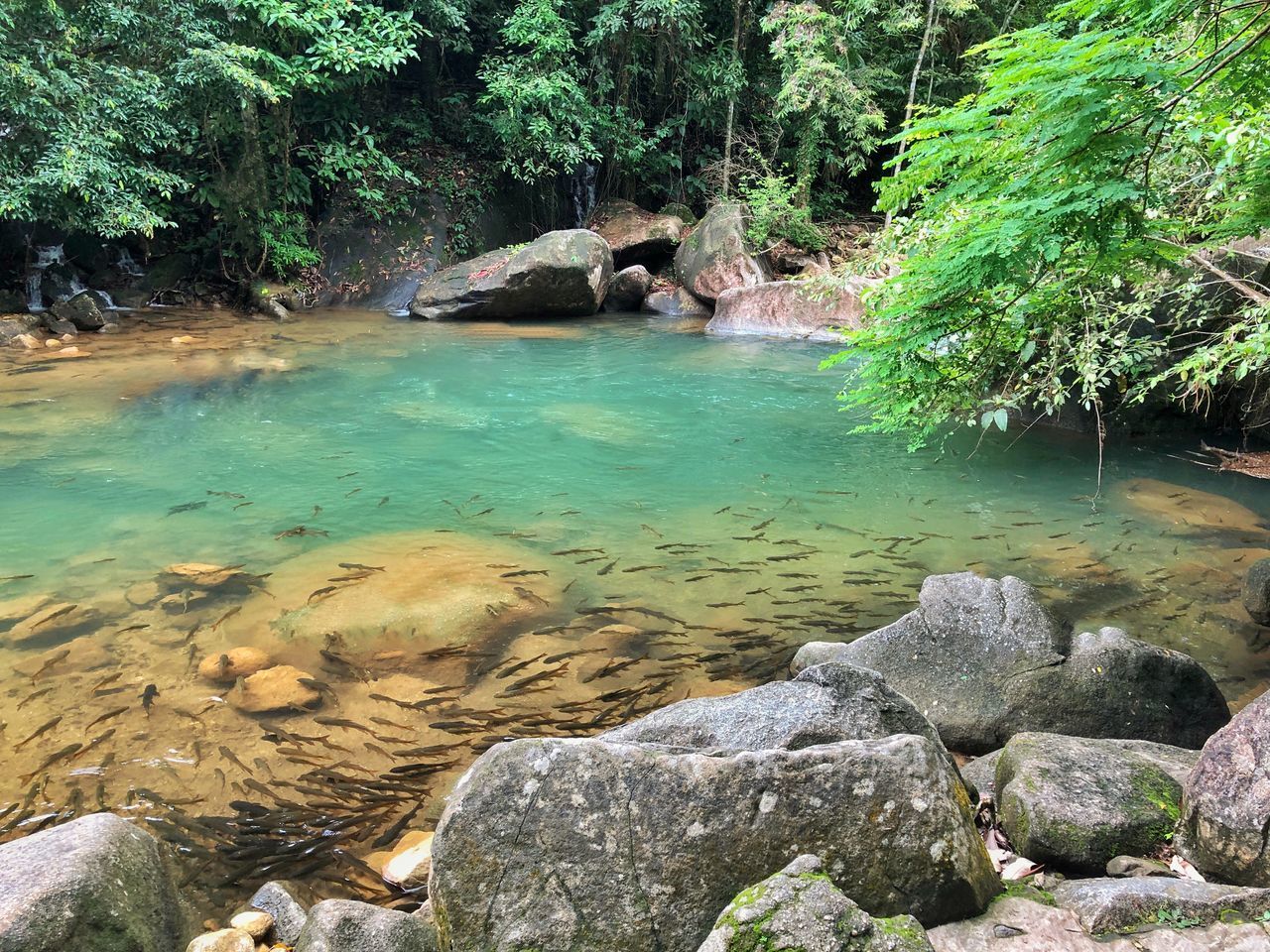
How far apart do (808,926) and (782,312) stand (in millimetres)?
15203

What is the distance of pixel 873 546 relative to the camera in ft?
22.2

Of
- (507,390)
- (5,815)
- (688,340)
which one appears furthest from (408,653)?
(688,340)

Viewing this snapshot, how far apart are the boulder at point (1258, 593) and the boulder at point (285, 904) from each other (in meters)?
5.94

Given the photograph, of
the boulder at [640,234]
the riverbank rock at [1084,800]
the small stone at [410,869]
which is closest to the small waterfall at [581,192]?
the boulder at [640,234]

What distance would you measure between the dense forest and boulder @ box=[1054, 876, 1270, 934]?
2257mm

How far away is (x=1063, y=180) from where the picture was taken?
3256mm

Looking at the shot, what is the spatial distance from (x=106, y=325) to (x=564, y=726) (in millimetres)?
14512

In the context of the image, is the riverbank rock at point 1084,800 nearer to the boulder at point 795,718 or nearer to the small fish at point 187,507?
the boulder at point 795,718

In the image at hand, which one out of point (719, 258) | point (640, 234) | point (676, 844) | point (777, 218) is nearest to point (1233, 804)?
point (676, 844)

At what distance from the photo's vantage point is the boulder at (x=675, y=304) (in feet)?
61.0

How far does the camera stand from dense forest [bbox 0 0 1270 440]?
333cm

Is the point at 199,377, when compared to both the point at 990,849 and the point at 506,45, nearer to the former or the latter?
the point at 990,849

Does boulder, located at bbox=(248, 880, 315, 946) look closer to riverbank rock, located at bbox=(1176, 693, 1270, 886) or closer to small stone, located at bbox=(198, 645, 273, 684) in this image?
small stone, located at bbox=(198, 645, 273, 684)

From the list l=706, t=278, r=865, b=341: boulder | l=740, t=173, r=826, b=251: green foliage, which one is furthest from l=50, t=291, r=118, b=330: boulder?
l=740, t=173, r=826, b=251: green foliage
